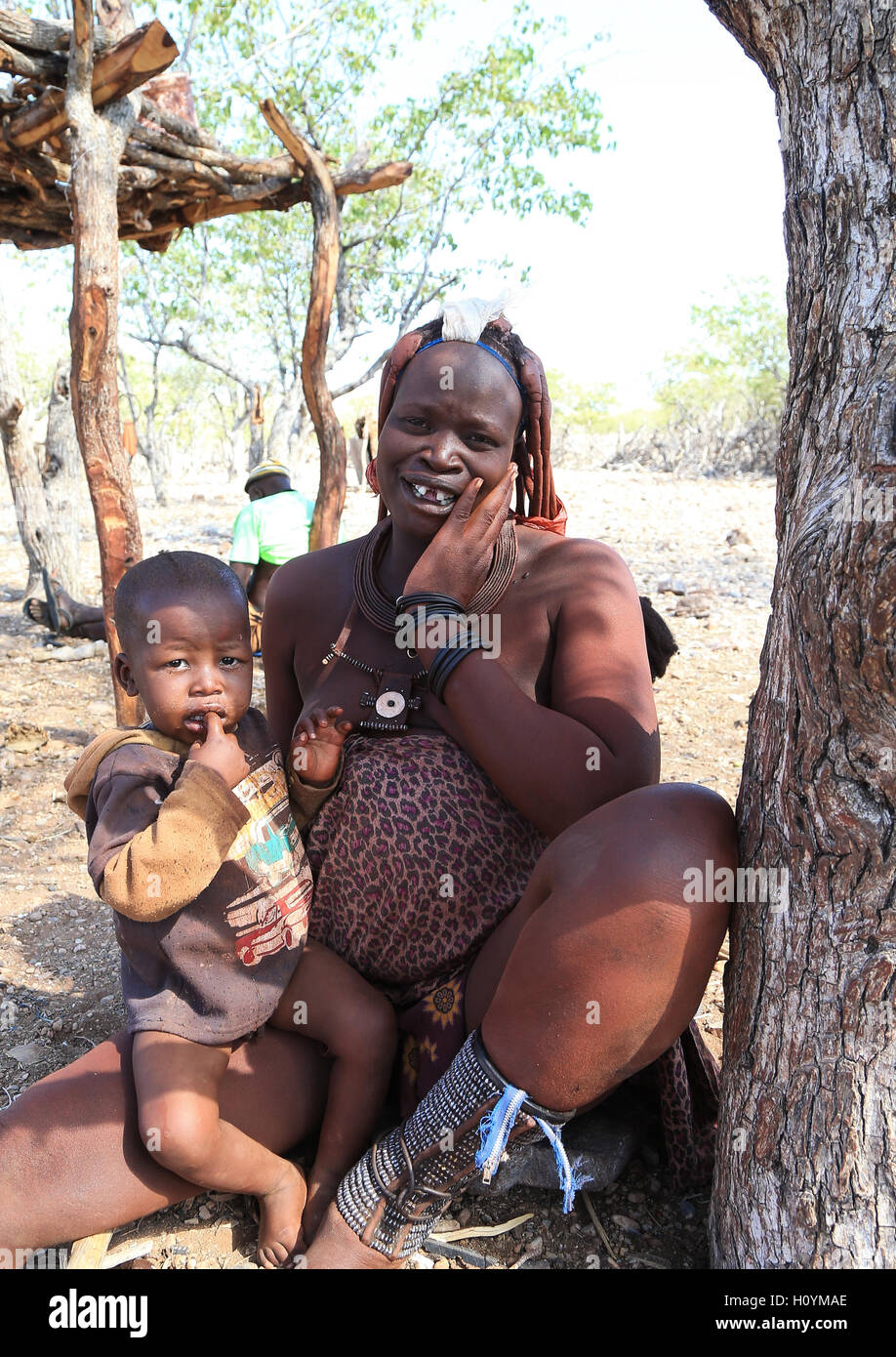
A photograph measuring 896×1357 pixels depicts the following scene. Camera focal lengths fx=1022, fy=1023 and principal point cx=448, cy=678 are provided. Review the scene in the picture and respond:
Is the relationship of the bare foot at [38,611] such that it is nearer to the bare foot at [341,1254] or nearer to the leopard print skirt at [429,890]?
Result: the leopard print skirt at [429,890]

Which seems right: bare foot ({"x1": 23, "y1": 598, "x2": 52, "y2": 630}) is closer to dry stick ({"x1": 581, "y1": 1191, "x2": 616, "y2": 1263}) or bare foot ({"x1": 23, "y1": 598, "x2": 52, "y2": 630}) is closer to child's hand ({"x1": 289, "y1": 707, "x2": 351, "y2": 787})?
child's hand ({"x1": 289, "y1": 707, "x2": 351, "y2": 787})

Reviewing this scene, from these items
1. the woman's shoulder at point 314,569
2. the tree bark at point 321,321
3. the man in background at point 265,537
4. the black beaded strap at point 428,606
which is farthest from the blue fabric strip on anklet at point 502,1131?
the man in background at point 265,537

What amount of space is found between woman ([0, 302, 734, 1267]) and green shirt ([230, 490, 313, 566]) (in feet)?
14.2

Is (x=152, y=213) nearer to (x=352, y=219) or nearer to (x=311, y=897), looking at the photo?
(x=311, y=897)

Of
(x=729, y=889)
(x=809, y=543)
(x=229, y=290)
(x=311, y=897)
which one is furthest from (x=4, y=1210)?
(x=229, y=290)

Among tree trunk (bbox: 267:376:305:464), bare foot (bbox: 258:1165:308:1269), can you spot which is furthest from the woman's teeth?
tree trunk (bbox: 267:376:305:464)

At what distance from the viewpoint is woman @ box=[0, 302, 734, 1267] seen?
1.47m

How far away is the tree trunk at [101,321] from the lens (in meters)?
4.67

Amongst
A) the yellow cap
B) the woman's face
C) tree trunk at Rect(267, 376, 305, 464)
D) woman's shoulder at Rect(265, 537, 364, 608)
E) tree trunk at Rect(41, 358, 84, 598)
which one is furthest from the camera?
tree trunk at Rect(267, 376, 305, 464)

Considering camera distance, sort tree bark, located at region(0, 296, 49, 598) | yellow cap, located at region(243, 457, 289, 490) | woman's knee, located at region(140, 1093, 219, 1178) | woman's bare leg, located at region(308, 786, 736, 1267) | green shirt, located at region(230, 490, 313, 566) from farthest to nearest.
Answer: tree bark, located at region(0, 296, 49, 598)
yellow cap, located at region(243, 457, 289, 490)
green shirt, located at region(230, 490, 313, 566)
woman's knee, located at region(140, 1093, 219, 1178)
woman's bare leg, located at region(308, 786, 736, 1267)

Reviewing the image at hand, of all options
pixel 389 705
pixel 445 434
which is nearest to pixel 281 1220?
pixel 389 705
